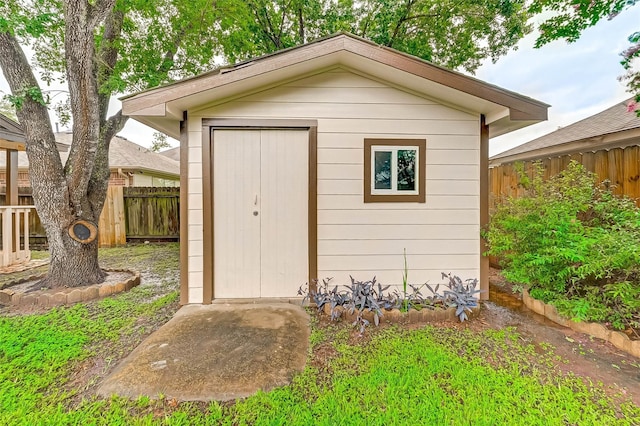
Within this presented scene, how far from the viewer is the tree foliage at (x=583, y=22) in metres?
3.48

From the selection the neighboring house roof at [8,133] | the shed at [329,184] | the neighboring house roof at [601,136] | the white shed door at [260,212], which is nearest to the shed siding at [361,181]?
the shed at [329,184]

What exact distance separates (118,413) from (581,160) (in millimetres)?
5796

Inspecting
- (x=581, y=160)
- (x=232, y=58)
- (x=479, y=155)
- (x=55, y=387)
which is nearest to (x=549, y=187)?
(x=479, y=155)

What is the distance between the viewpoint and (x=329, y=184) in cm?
344

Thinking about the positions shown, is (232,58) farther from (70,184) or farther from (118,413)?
(118,413)

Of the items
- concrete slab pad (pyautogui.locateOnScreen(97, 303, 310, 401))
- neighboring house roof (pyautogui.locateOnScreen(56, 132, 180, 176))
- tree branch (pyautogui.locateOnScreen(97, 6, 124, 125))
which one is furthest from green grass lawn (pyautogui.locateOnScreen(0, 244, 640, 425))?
neighboring house roof (pyautogui.locateOnScreen(56, 132, 180, 176))

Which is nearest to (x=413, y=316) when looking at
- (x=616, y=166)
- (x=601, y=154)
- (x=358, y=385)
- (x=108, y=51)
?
(x=358, y=385)

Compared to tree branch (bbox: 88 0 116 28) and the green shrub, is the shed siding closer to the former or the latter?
the green shrub

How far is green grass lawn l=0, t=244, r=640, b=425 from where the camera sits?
1.64 meters

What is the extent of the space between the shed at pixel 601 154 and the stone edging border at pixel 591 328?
1.77 m

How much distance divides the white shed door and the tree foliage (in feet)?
13.6

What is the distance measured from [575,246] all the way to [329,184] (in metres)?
2.56

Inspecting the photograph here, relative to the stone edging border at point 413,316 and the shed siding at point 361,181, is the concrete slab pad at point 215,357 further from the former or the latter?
the shed siding at point 361,181

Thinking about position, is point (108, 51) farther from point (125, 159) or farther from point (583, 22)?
point (583, 22)
